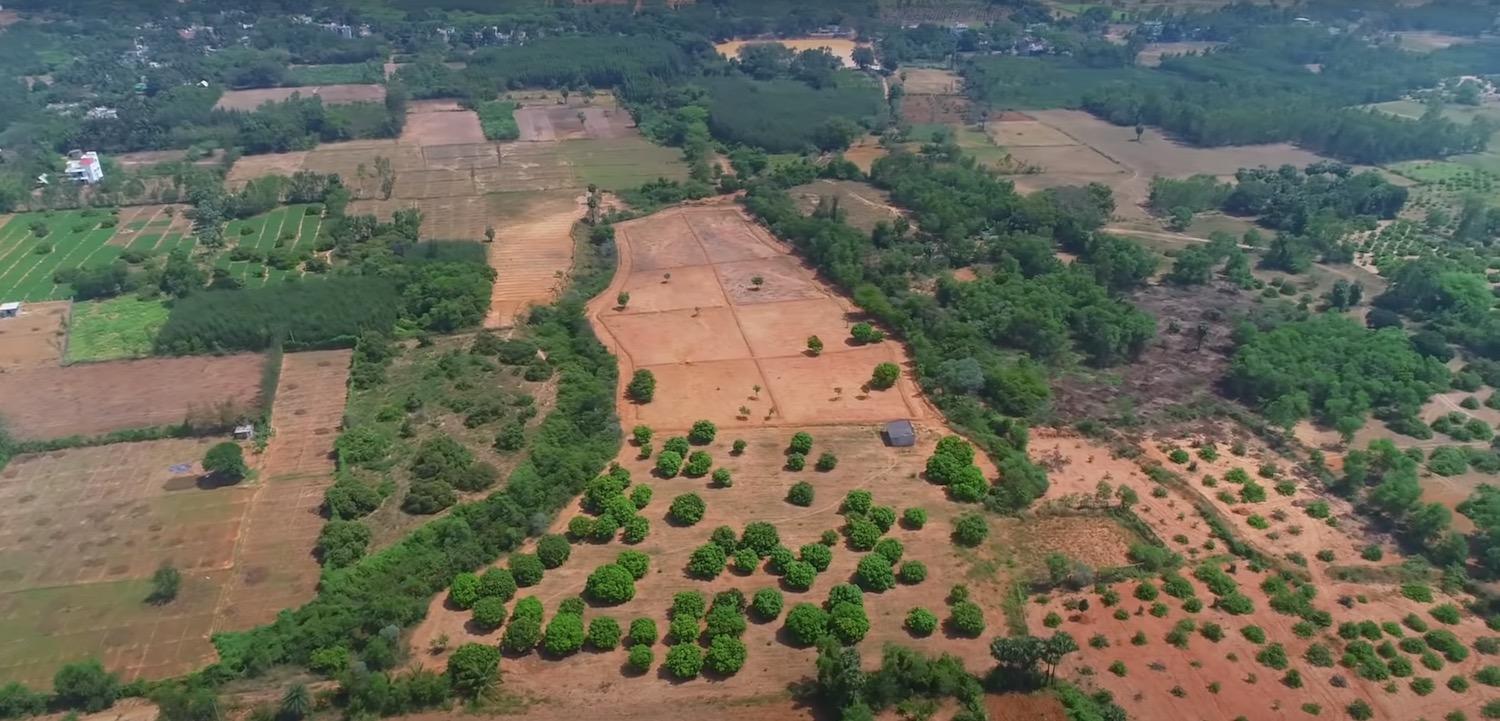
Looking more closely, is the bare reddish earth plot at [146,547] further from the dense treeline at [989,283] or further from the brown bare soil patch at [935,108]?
the brown bare soil patch at [935,108]

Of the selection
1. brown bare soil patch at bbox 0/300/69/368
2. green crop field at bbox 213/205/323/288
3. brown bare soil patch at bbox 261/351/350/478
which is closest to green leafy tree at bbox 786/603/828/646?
brown bare soil patch at bbox 261/351/350/478

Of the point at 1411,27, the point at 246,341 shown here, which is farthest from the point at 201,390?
the point at 1411,27

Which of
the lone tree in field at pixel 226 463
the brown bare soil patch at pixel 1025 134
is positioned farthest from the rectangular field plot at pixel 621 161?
the lone tree in field at pixel 226 463

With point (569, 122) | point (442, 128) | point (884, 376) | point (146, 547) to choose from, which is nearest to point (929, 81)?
point (569, 122)

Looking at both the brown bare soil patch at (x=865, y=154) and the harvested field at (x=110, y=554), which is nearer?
the harvested field at (x=110, y=554)

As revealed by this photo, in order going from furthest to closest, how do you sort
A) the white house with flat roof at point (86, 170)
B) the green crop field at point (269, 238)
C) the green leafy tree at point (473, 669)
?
the white house with flat roof at point (86, 170)
the green crop field at point (269, 238)
the green leafy tree at point (473, 669)

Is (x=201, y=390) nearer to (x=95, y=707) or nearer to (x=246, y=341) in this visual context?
(x=246, y=341)

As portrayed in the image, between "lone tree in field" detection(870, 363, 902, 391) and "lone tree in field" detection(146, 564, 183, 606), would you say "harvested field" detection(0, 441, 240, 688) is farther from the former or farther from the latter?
"lone tree in field" detection(870, 363, 902, 391)

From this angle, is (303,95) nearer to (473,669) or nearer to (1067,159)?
(1067,159)
